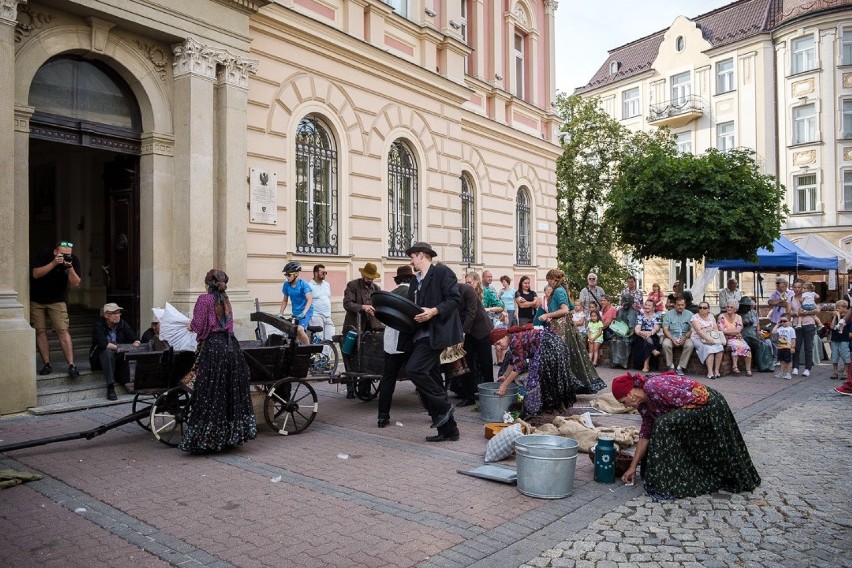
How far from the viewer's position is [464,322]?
9.31 metres

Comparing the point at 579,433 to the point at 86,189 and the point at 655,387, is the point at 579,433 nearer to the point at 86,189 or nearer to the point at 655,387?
the point at 655,387

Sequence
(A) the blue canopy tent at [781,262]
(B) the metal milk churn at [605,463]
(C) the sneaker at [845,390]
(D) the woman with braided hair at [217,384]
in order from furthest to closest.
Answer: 1. (A) the blue canopy tent at [781,262]
2. (C) the sneaker at [845,390]
3. (D) the woman with braided hair at [217,384]
4. (B) the metal milk churn at [605,463]

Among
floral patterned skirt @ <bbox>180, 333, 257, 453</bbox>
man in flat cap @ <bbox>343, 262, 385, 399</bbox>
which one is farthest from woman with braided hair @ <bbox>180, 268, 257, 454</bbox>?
man in flat cap @ <bbox>343, 262, 385, 399</bbox>

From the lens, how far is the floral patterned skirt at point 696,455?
547 cm

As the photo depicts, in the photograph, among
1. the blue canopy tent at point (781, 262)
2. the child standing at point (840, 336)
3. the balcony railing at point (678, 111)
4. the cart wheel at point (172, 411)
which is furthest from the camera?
the balcony railing at point (678, 111)

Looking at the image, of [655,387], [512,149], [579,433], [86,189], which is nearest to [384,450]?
[579,433]

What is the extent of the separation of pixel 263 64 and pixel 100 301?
5.69 meters

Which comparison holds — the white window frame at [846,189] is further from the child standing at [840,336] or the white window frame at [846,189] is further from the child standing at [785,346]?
the child standing at [840,336]

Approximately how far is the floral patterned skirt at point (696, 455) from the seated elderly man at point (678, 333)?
307 inches

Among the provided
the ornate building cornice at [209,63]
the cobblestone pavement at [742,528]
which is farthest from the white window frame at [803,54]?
the cobblestone pavement at [742,528]

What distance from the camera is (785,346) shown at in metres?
12.8

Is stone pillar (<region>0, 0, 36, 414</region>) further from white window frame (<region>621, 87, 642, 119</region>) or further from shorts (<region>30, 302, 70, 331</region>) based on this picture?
white window frame (<region>621, 87, 642, 119</region>)

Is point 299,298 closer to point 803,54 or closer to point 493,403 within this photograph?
point 493,403

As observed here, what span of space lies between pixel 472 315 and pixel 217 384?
398 cm
